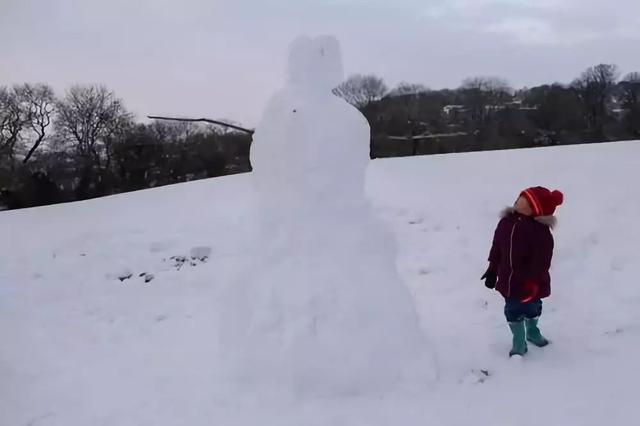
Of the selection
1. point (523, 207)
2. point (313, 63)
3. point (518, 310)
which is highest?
point (313, 63)

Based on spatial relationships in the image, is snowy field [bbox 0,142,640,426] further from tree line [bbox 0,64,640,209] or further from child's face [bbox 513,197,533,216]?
tree line [bbox 0,64,640,209]

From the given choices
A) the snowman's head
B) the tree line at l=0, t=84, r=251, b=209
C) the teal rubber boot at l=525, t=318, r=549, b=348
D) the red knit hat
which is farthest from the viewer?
the tree line at l=0, t=84, r=251, b=209

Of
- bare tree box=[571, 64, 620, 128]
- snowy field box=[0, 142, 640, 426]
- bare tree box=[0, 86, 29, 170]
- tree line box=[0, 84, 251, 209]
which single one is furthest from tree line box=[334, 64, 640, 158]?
bare tree box=[0, 86, 29, 170]

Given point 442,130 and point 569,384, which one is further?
point 442,130

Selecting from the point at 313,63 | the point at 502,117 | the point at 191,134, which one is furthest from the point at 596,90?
the point at 313,63

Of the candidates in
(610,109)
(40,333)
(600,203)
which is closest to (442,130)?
(610,109)

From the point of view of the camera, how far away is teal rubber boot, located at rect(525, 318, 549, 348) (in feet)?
14.2

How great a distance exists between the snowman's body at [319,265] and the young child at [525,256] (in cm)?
78

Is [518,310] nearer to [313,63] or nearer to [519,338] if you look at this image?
[519,338]

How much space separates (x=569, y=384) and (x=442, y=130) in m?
31.7

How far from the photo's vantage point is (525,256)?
13.5ft

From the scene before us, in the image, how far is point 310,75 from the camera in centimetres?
422

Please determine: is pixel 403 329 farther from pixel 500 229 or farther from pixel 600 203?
pixel 600 203

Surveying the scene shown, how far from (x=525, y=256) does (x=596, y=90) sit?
38266 mm
